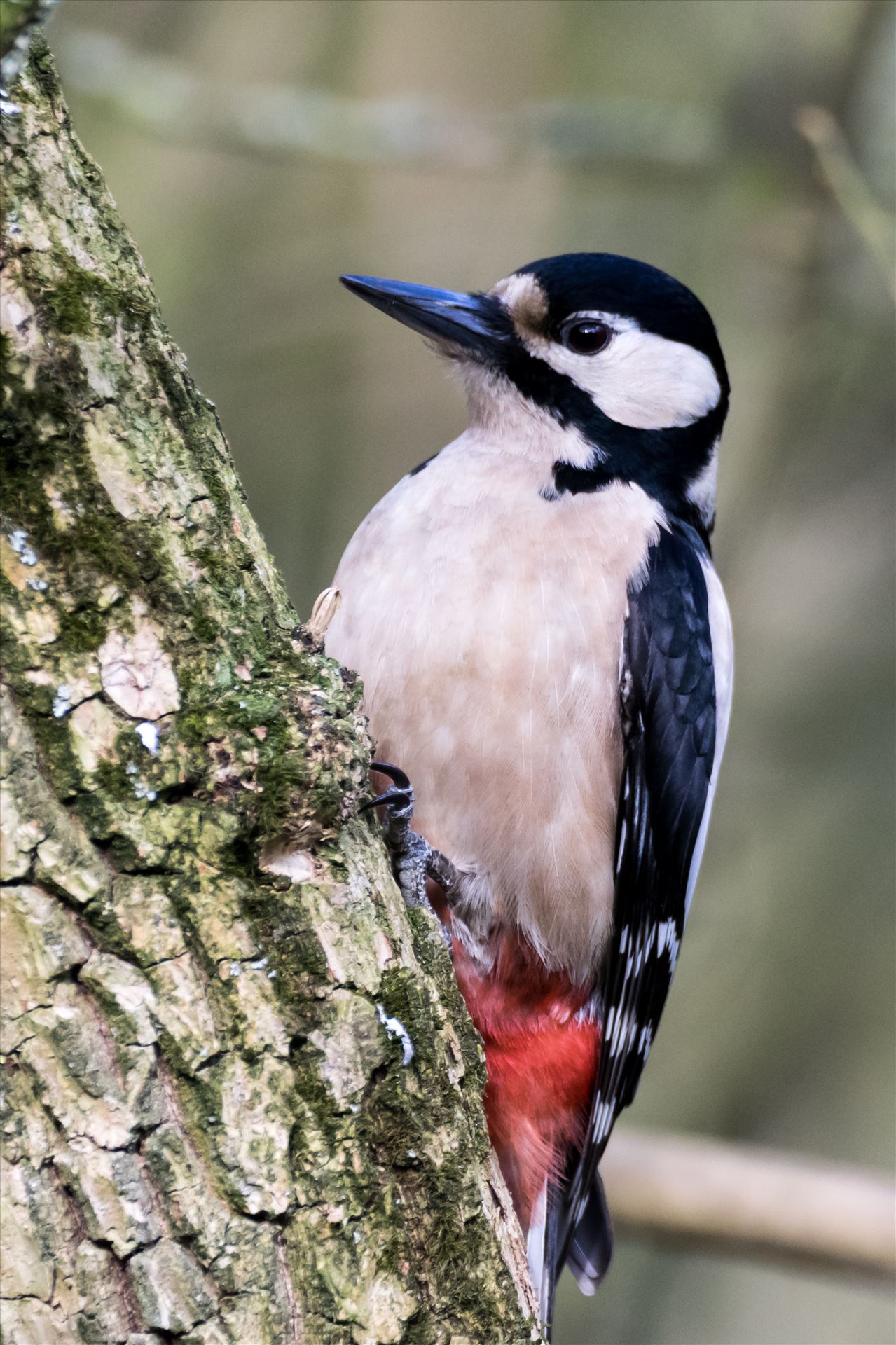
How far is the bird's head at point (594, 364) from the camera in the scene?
321 cm

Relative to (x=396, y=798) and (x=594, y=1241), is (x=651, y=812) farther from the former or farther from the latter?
(x=594, y=1241)

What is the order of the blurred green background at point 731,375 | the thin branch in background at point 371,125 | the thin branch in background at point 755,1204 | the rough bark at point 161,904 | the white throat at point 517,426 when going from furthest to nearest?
the blurred green background at point 731,375
the thin branch in background at point 371,125
the thin branch in background at point 755,1204
the white throat at point 517,426
the rough bark at point 161,904

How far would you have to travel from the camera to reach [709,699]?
3139mm

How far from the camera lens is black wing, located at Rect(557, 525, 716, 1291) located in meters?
2.96

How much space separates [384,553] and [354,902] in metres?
1.26

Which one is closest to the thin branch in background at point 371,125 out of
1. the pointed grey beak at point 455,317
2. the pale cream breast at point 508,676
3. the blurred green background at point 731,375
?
the blurred green background at point 731,375

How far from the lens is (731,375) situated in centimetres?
593

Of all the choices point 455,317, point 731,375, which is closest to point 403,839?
point 455,317

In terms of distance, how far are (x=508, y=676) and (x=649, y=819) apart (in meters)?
0.56

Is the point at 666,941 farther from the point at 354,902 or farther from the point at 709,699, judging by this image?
the point at 354,902

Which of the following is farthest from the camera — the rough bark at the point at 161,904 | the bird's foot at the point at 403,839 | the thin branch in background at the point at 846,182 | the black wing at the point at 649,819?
the thin branch in background at the point at 846,182

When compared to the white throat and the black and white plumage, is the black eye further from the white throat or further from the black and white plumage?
the black and white plumage

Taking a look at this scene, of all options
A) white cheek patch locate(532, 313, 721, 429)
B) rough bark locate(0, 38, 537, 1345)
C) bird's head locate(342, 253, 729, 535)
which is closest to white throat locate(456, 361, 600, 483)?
bird's head locate(342, 253, 729, 535)

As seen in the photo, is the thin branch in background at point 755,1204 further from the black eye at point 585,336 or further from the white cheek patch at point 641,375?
the black eye at point 585,336
